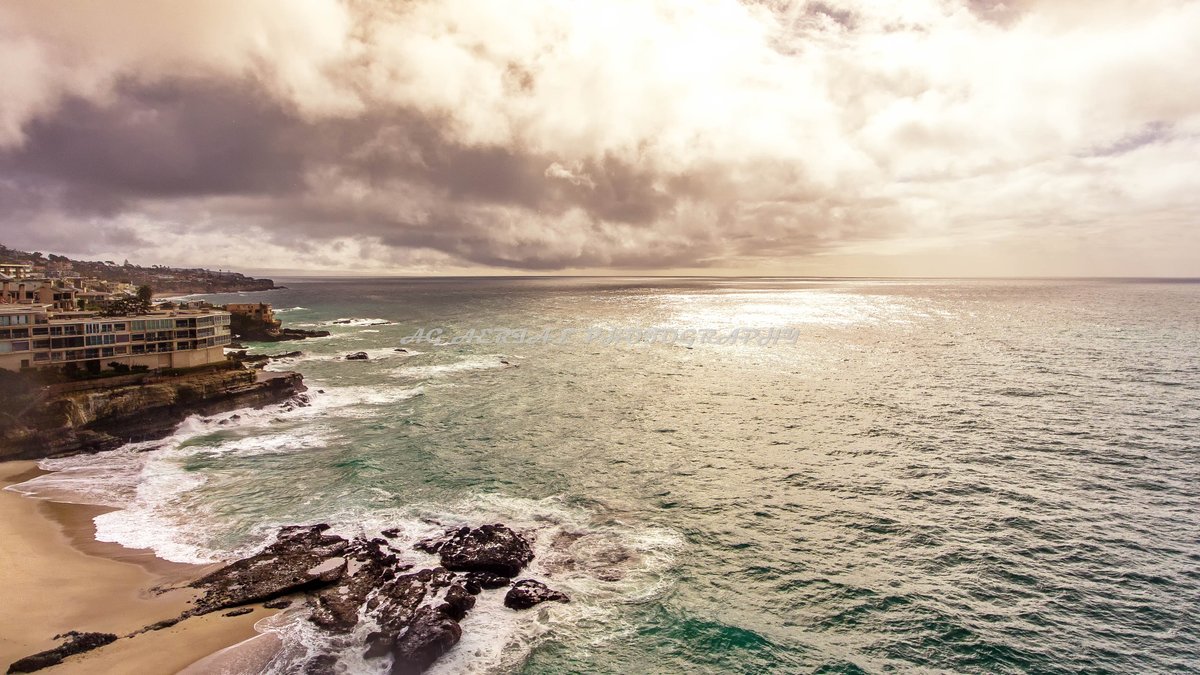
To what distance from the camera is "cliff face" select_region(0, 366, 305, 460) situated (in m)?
54.0

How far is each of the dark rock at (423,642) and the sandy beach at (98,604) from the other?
6863 mm

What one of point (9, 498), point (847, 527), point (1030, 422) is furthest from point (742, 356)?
point (9, 498)

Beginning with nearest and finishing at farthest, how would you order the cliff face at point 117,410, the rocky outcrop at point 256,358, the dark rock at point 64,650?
the dark rock at point 64,650, the cliff face at point 117,410, the rocky outcrop at point 256,358

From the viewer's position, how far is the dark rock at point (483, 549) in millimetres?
33531

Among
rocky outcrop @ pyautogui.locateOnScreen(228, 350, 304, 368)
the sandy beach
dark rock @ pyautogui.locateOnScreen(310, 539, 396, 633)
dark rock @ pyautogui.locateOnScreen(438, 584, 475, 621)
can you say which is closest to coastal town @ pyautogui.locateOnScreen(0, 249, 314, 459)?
rocky outcrop @ pyautogui.locateOnScreen(228, 350, 304, 368)

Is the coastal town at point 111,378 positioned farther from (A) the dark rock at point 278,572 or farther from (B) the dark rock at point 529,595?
(B) the dark rock at point 529,595

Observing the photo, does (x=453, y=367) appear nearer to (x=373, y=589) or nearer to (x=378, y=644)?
(x=373, y=589)

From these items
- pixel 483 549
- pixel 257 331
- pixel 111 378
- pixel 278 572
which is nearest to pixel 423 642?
pixel 483 549

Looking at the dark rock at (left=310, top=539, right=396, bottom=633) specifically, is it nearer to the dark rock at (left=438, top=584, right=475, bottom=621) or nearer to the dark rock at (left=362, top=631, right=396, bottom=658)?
the dark rock at (left=362, top=631, right=396, bottom=658)

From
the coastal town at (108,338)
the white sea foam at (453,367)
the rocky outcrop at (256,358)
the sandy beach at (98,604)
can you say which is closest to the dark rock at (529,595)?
the sandy beach at (98,604)

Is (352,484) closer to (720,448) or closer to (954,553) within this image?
(720,448)

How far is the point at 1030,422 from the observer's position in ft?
201

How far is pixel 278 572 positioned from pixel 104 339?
53.8 meters

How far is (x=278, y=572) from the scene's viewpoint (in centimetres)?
3300
